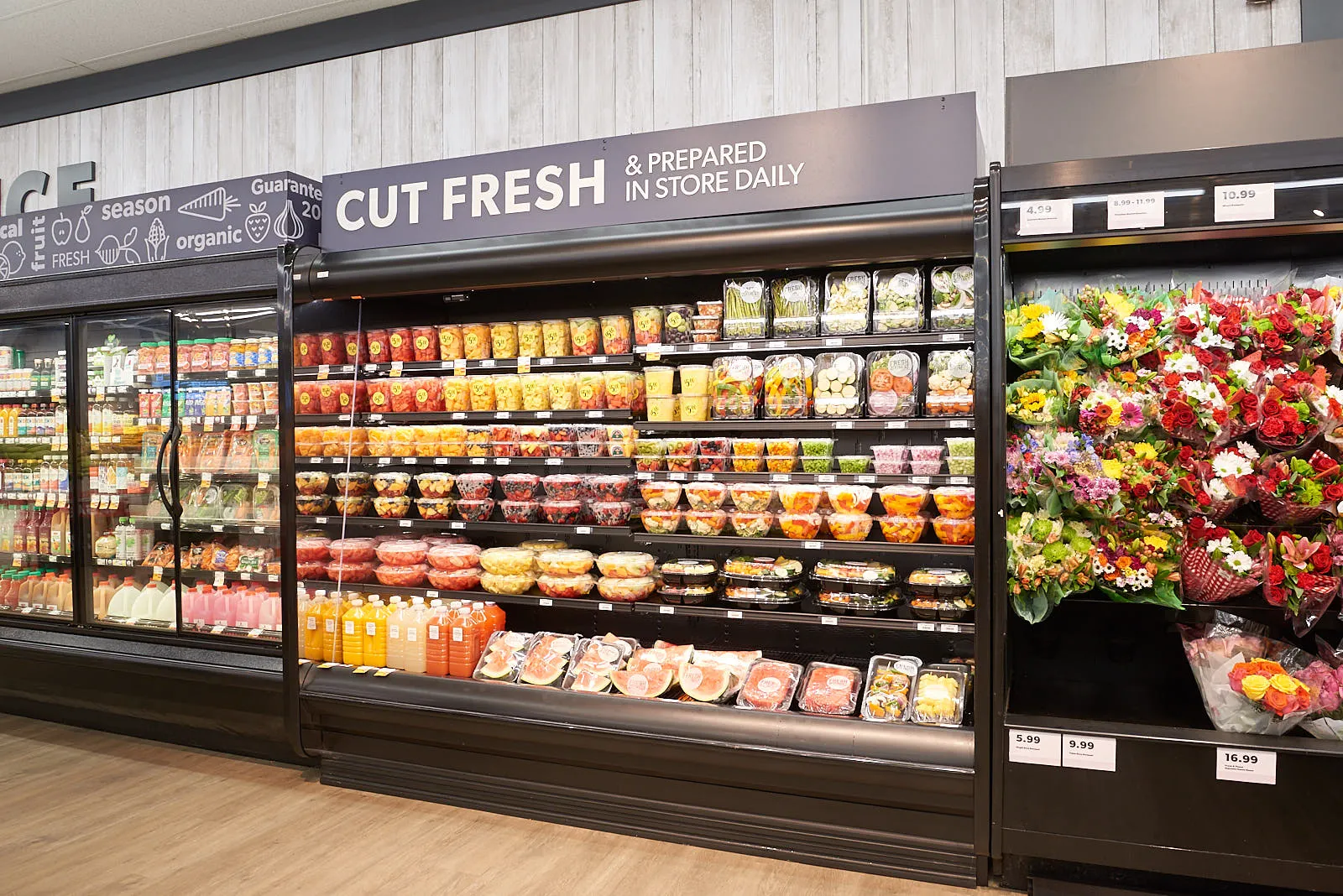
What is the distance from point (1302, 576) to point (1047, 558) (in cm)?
70

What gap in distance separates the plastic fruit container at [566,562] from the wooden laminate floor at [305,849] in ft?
3.28

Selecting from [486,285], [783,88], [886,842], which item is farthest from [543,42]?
[886,842]

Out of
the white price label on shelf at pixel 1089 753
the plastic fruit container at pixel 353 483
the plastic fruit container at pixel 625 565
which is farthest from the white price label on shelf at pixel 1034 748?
the plastic fruit container at pixel 353 483

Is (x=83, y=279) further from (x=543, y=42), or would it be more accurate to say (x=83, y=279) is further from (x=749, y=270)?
(x=749, y=270)

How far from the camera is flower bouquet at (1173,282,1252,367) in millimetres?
2584

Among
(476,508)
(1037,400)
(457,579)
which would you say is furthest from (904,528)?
(457,579)

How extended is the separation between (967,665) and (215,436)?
3833 mm

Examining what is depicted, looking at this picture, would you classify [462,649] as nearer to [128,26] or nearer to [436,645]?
[436,645]

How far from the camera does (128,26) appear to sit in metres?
4.95

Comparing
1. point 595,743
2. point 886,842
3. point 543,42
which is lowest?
point 886,842

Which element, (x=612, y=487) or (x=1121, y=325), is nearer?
(x=1121, y=325)

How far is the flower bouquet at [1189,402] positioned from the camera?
2.52m

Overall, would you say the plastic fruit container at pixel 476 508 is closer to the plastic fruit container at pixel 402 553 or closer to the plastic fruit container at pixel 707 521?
the plastic fruit container at pixel 402 553

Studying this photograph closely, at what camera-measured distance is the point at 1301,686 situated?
2.46 m
